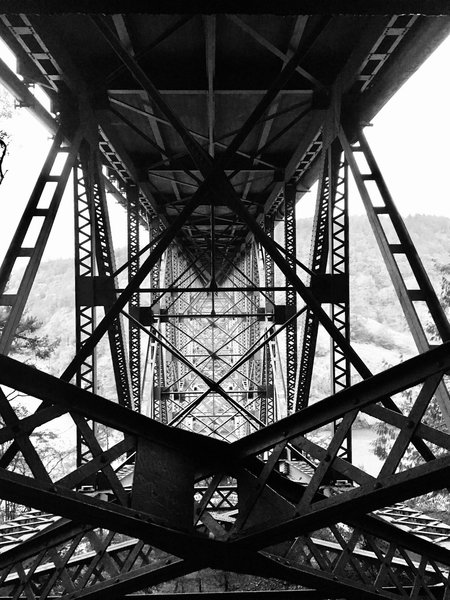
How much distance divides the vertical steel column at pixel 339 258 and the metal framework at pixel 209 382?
0.10ft

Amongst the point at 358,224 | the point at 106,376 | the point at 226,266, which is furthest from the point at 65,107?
the point at 358,224

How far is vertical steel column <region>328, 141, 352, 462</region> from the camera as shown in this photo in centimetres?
562

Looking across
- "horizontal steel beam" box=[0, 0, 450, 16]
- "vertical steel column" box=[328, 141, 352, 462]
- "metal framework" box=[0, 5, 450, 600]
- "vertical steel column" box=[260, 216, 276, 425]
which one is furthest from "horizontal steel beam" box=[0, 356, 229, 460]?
"vertical steel column" box=[260, 216, 276, 425]

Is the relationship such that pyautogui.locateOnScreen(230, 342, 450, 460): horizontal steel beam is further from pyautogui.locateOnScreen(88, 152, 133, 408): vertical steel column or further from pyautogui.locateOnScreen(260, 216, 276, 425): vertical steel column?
pyautogui.locateOnScreen(260, 216, 276, 425): vertical steel column

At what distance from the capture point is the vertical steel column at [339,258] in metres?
5.62

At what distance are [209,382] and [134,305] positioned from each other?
2245mm

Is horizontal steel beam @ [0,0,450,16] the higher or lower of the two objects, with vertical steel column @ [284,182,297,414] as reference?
lower

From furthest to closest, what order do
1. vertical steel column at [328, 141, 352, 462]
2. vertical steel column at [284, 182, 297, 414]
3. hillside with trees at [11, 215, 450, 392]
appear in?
hillside with trees at [11, 215, 450, 392] → vertical steel column at [284, 182, 297, 414] → vertical steel column at [328, 141, 352, 462]

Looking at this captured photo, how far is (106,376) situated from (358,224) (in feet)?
173

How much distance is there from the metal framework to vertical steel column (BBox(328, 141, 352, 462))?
3cm

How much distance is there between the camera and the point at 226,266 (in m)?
19.0

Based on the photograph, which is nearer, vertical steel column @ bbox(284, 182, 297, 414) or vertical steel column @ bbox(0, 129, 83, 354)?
vertical steel column @ bbox(0, 129, 83, 354)

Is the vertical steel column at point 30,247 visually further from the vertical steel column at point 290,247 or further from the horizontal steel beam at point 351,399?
the vertical steel column at point 290,247

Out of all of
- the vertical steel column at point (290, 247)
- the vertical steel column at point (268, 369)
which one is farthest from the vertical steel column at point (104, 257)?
the vertical steel column at point (268, 369)
